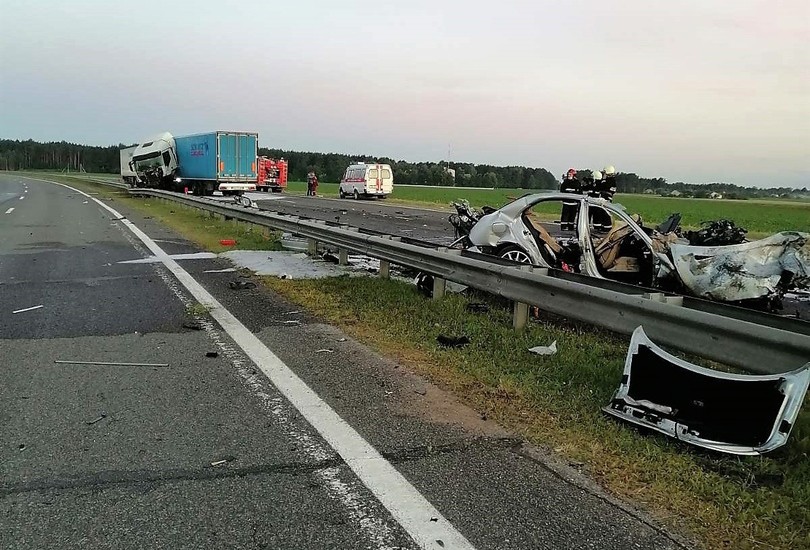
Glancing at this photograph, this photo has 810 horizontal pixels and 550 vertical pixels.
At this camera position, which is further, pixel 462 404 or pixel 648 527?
pixel 462 404

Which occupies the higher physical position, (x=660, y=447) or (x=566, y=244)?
(x=566, y=244)

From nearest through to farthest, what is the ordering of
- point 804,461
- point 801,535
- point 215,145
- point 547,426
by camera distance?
point 801,535 → point 804,461 → point 547,426 → point 215,145

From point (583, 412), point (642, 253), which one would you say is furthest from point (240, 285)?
point (583, 412)

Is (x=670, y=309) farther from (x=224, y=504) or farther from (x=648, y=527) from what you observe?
(x=224, y=504)

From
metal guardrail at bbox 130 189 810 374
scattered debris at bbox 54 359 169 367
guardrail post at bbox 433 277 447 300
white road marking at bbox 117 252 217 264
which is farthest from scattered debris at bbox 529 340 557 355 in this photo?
white road marking at bbox 117 252 217 264

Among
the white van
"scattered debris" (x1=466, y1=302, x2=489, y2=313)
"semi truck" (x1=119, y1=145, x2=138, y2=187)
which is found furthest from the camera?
the white van

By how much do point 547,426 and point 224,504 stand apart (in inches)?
81.4

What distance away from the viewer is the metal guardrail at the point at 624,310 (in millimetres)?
4078

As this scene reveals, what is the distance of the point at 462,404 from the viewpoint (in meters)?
4.73

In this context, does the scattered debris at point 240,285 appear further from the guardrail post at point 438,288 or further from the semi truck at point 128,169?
the semi truck at point 128,169

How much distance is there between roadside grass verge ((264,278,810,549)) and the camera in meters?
3.20

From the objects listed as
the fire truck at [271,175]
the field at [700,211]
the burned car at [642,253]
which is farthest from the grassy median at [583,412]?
the fire truck at [271,175]

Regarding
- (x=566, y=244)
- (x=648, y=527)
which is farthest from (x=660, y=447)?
(x=566, y=244)

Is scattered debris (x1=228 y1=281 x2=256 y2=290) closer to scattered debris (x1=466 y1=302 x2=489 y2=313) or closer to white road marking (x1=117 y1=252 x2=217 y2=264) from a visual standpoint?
white road marking (x1=117 y1=252 x2=217 y2=264)
